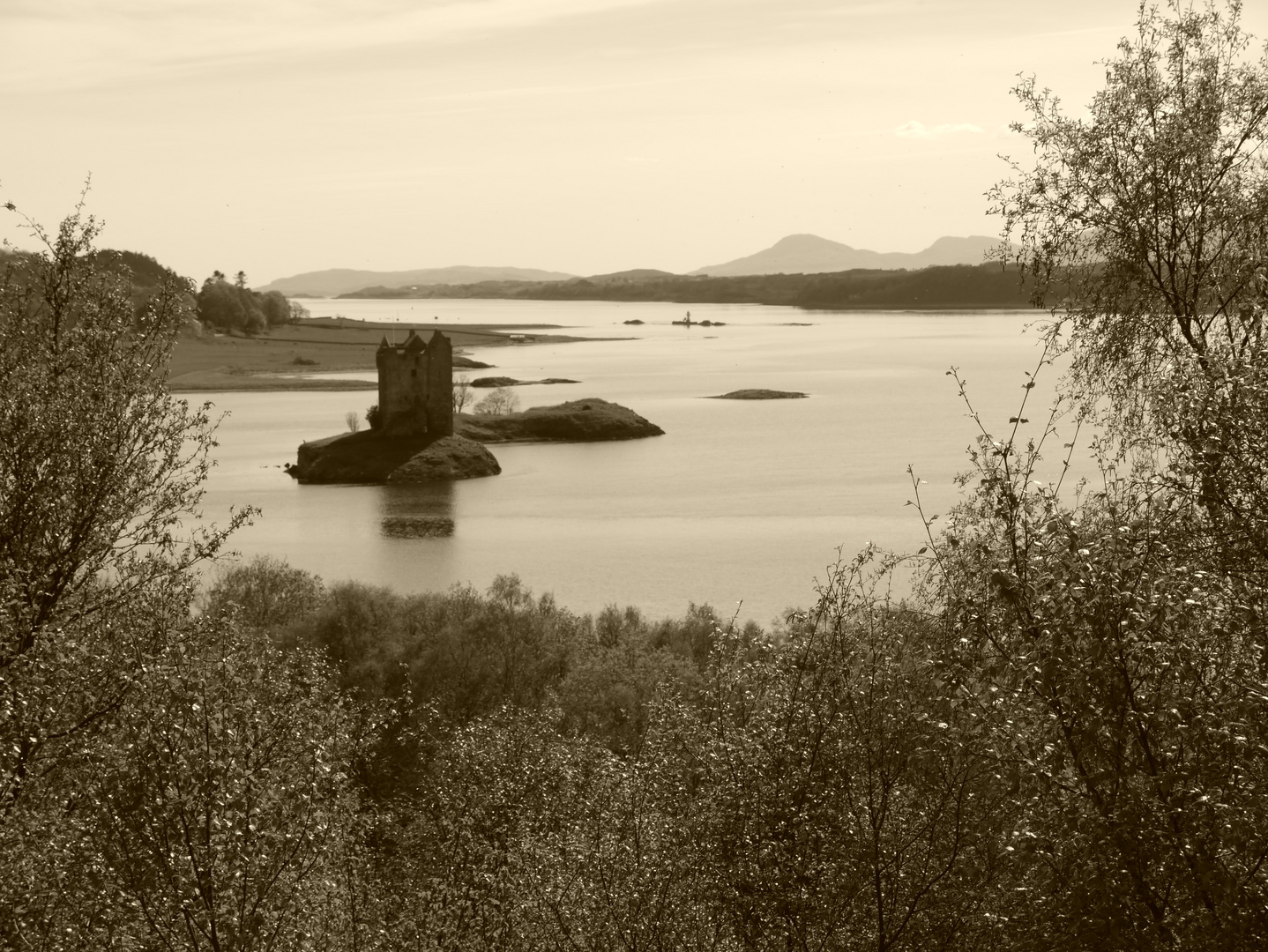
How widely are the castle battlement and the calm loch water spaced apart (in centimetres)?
493

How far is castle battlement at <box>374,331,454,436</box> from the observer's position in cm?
6725

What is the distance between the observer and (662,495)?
196 ft

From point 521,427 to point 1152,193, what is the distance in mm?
70296

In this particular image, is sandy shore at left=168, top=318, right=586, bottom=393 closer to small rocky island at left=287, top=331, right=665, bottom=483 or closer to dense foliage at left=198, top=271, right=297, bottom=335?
dense foliage at left=198, top=271, right=297, bottom=335

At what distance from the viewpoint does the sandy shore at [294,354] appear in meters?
106

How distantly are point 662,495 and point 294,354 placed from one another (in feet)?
254

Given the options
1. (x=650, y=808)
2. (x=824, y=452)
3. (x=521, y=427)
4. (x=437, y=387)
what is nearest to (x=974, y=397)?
(x=824, y=452)

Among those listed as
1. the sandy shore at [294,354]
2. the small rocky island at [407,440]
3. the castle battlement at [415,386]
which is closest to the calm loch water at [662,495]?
the small rocky island at [407,440]

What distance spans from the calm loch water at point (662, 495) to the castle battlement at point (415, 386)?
194 inches

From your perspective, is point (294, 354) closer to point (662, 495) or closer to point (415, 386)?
point (415, 386)

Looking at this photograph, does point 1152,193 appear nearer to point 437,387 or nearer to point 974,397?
point 437,387

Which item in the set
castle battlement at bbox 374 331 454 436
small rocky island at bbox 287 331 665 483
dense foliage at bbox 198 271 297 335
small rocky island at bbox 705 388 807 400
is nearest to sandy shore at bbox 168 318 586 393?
dense foliage at bbox 198 271 297 335

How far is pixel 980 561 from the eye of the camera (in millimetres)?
7301

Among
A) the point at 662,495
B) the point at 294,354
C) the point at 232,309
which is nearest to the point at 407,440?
the point at 662,495
